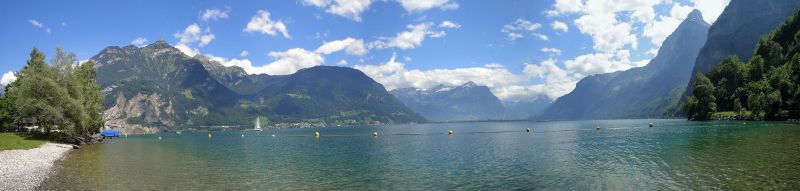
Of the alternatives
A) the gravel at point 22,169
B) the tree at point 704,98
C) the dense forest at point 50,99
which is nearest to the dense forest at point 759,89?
the tree at point 704,98

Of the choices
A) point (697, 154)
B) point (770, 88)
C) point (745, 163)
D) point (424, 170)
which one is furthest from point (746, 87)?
point (424, 170)

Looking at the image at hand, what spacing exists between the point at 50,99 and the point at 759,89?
663ft

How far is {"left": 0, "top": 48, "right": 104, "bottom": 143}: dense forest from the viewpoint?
298ft

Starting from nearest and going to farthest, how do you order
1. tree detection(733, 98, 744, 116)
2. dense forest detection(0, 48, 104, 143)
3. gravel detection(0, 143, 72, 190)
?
gravel detection(0, 143, 72, 190)
dense forest detection(0, 48, 104, 143)
tree detection(733, 98, 744, 116)

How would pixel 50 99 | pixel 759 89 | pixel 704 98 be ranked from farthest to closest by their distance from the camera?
pixel 704 98 < pixel 759 89 < pixel 50 99

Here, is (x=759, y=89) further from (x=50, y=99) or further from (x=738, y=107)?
(x=50, y=99)

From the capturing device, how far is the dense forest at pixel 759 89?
455 feet

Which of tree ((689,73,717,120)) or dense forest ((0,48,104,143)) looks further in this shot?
tree ((689,73,717,120))

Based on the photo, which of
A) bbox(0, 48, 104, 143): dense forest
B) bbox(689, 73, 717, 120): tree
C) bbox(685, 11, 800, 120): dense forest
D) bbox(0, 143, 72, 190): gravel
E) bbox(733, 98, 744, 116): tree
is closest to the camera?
bbox(0, 143, 72, 190): gravel

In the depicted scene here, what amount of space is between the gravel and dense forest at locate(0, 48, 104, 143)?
2018cm

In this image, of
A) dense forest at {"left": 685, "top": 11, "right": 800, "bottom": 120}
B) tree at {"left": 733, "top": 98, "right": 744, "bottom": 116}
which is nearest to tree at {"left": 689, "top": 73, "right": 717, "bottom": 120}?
dense forest at {"left": 685, "top": 11, "right": 800, "bottom": 120}

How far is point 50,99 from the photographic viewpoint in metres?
92.7

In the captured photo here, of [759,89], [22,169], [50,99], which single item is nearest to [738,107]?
[759,89]

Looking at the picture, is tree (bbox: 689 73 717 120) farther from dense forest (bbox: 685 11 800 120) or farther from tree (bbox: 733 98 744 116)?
tree (bbox: 733 98 744 116)
